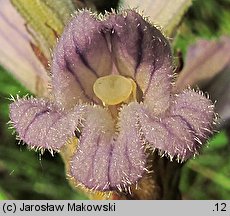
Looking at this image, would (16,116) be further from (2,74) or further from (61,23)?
(2,74)

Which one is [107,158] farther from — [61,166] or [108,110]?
[61,166]

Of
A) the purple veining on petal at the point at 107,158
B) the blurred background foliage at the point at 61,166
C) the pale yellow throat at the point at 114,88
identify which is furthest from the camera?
the blurred background foliage at the point at 61,166

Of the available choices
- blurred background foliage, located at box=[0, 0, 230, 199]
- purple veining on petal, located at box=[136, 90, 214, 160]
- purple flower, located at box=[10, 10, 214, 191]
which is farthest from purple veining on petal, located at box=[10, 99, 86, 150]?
blurred background foliage, located at box=[0, 0, 230, 199]

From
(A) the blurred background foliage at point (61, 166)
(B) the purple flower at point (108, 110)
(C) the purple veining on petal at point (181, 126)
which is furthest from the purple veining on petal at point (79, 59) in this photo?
(A) the blurred background foliage at point (61, 166)

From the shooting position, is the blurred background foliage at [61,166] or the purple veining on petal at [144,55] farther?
the blurred background foliage at [61,166]

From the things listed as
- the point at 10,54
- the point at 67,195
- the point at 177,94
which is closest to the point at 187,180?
the point at 67,195

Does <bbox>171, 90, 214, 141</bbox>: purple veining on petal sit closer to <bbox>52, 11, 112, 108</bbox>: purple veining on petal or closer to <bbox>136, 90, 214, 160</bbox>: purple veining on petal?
<bbox>136, 90, 214, 160</bbox>: purple veining on petal

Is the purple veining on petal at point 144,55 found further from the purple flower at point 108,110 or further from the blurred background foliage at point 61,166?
the blurred background foliage at point 61,166
